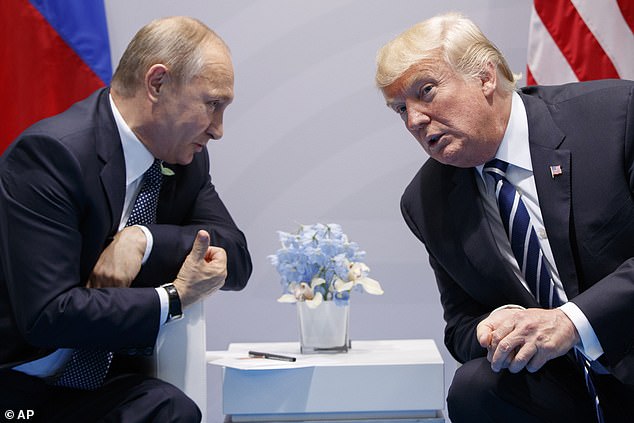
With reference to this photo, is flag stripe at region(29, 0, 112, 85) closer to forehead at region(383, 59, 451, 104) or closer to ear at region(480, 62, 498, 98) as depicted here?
forehead at region(383, 59, 451, 104)

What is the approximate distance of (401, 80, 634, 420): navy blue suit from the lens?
7.16 feet

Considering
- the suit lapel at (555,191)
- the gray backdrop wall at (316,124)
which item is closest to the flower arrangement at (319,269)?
the suit lapel at (555,191)

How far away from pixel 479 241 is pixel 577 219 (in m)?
0.26

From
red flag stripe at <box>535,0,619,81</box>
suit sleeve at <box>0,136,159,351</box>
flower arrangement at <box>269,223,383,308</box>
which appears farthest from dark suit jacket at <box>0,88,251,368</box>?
red flag stripe at <box>535,0,619,81</box>

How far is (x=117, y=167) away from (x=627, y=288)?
4.26ft

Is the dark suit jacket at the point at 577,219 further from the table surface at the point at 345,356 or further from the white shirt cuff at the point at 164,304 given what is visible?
the white shirt cuff at the point at 164,304

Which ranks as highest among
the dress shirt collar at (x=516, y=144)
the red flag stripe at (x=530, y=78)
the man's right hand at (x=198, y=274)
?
the red flag stripe at (x=530, y=78)

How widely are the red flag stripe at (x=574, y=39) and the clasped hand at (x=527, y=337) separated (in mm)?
1844

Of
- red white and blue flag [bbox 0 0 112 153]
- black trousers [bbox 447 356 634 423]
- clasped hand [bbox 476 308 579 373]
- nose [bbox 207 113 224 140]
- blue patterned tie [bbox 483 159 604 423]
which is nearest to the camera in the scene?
clasped hand [bbox 476 308 579 373]

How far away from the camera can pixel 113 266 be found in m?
2.46

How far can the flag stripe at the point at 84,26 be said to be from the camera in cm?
384

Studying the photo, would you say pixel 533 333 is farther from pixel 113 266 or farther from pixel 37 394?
pixel 37 394

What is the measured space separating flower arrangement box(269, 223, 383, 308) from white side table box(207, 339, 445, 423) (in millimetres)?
287

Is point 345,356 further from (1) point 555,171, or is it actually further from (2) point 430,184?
(1) point 555,171
